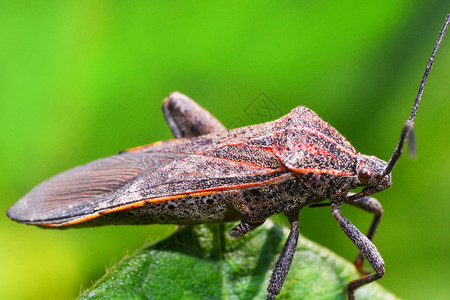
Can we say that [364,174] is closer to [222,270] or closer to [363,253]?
[363,253]

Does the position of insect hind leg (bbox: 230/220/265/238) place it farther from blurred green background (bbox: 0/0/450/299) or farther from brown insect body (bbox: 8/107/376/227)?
blurred green background (bbox: 0/0/450/299)

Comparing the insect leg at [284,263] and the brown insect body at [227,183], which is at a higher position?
the brown insect body at [227,183]

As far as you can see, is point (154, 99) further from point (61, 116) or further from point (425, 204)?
point (425, 204)

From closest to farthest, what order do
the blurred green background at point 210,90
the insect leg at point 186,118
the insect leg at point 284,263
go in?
the insect leg at point 284,263 → the blurred green background at point 210,90 → the insect leg at point 186,118

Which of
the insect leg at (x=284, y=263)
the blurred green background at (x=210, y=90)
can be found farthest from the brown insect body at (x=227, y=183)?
the blurred green background at (x=210, y=90)

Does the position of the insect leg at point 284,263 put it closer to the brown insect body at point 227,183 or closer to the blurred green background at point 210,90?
the brown insect body at point 227,183

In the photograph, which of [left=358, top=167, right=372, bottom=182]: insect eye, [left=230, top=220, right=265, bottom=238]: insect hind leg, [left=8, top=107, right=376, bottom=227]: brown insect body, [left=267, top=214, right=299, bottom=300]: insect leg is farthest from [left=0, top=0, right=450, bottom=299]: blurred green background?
[left=358, top=167, right=372, bottom=182]: insect eye
